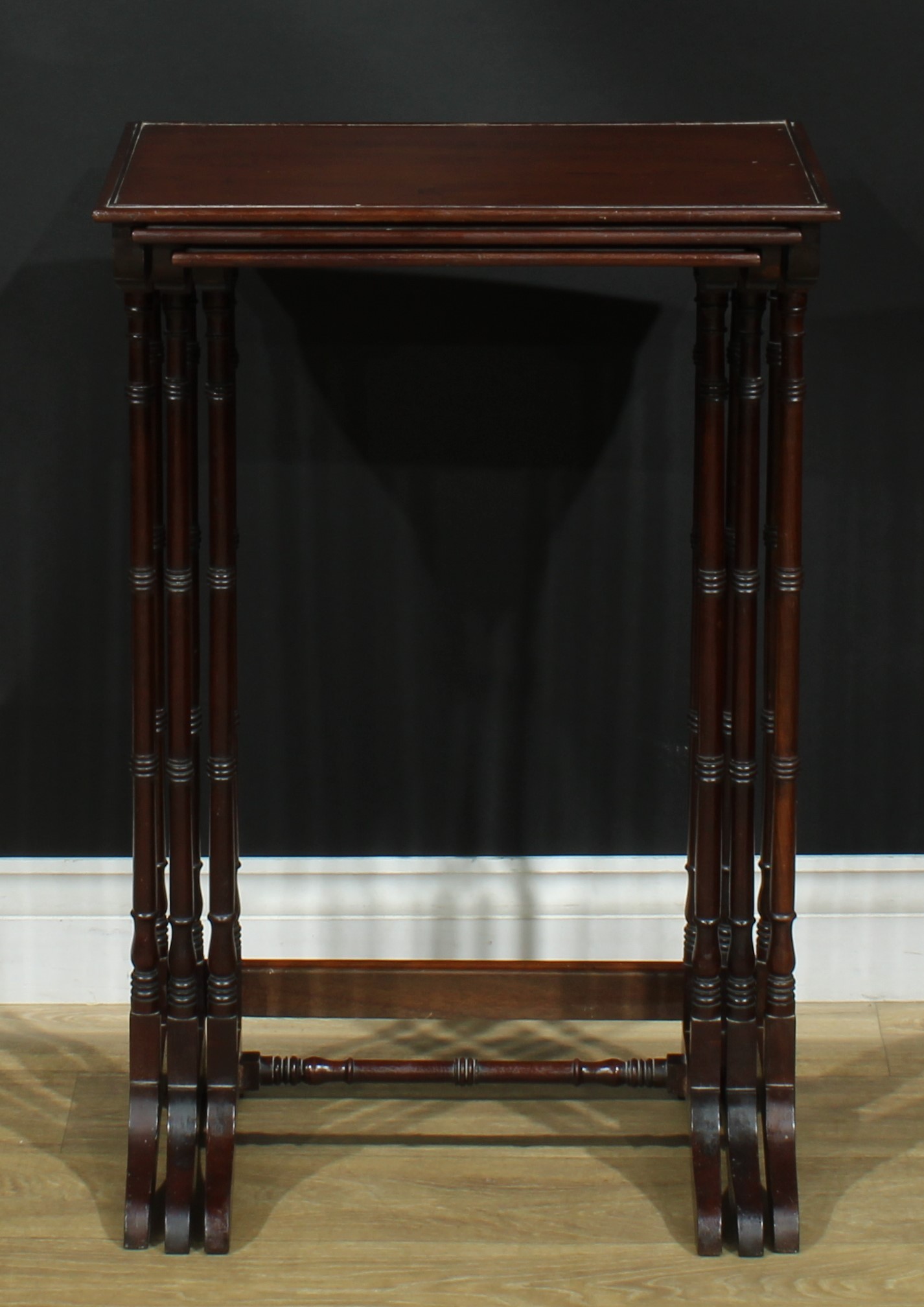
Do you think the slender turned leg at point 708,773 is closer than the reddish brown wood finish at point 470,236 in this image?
No

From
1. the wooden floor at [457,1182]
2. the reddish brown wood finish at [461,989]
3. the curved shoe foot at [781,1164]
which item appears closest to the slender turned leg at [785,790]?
the curved shoe foot at [781,1164]

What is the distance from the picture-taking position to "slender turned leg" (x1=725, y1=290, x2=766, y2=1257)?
208cm

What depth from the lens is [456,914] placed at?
9.11 feet

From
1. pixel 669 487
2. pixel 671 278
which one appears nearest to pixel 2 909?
pixel 669 487

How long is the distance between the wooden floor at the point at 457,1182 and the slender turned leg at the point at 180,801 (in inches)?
4.5

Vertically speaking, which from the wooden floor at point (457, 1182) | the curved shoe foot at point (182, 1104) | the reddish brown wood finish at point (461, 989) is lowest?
the wooden floor at point (457, 1182)

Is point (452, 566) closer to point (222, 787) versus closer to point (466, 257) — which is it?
point (222, 787)

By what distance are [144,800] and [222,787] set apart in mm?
105

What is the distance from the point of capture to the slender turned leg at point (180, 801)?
207 centimetres

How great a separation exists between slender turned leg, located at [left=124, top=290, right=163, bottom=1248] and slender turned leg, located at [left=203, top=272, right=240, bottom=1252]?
0.24 feet

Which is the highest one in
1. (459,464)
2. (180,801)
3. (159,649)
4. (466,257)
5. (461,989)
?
(466,257)

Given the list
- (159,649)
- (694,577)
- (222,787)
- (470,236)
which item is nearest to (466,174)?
(470,236)

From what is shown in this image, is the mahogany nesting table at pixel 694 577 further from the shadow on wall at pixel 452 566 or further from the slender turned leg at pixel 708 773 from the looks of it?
the shadow on wall at pixel 452 566

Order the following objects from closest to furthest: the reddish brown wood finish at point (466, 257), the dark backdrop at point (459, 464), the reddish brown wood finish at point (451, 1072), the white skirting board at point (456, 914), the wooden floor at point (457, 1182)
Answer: the reddish brown wood finish at point (466, 257) < the wooden floor at point (457, 1182) < the reddish brown wood finish at point (451, 1072) < the dark backdrop at point (459, 464) < the white skirting board at point (456, 914)
